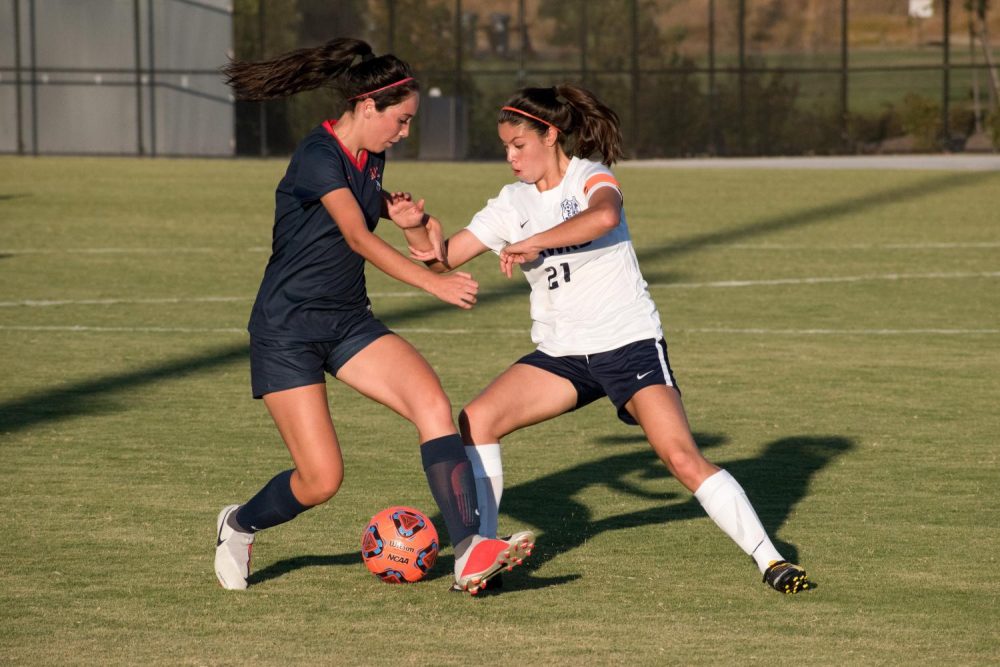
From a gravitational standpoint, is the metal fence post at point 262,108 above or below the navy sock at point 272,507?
above

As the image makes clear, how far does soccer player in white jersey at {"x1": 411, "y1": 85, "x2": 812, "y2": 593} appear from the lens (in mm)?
5832

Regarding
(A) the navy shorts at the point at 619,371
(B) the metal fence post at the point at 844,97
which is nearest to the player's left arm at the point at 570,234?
(A) the navy shorts at the point at 619,371

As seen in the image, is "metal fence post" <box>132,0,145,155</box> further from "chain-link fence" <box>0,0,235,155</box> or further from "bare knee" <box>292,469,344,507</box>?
"bare knee" <box>292,469,344,507</box>

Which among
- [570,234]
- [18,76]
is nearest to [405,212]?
[570,234]

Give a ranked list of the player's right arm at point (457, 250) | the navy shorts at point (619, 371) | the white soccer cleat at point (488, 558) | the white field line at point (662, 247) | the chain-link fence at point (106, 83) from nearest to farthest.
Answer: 1. the white soccer cleat at point (488, 558)
2. the navy shorts at point (619, 371)
3. the player's right arm at point (457, 250)
4. the white field line at point (662, 247)
5. the chain-link fence at point (106, 83)

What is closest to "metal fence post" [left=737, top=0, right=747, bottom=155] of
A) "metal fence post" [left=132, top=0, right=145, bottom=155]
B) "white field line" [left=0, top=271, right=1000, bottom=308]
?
"metal fence post" [left=132, top=0, right=145, bottom=155]

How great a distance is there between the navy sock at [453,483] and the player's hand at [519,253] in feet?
2.05

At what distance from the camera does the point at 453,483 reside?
18.7ft

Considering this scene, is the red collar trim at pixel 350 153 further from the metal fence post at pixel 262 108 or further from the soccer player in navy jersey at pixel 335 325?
the metal fence post at pixel 262 108

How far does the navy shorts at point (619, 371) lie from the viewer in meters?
5.85

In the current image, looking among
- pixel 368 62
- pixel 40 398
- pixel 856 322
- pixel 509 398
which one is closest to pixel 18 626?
pixel 509 398

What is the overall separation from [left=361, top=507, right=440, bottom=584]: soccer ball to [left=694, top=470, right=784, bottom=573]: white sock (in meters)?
1.01

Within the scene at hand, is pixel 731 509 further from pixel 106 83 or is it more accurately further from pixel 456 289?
pixel 106 83

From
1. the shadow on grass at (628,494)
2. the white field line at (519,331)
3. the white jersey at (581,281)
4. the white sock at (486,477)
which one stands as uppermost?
the white jersey at (581,281)
